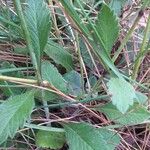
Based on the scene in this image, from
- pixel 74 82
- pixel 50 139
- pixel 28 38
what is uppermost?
pixel 28 38

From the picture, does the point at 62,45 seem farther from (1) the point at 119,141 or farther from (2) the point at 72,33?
(1) the point at 119,141

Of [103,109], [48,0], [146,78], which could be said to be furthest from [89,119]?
[48,0]

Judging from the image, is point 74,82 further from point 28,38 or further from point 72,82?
point 28,38

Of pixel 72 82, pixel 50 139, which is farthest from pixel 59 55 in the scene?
pixel 50 139

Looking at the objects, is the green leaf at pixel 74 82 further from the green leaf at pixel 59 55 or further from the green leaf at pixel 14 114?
the green leaf at pixel 14 114

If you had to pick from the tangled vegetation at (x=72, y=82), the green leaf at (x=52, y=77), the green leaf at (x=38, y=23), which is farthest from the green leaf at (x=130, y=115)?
the green leaf at (x=38, y=23)

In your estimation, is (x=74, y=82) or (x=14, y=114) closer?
(x=14, y=114)

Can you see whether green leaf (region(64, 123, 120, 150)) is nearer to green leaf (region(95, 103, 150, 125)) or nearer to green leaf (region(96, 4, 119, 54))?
green leaf (region(95, 103, 150, 125))
